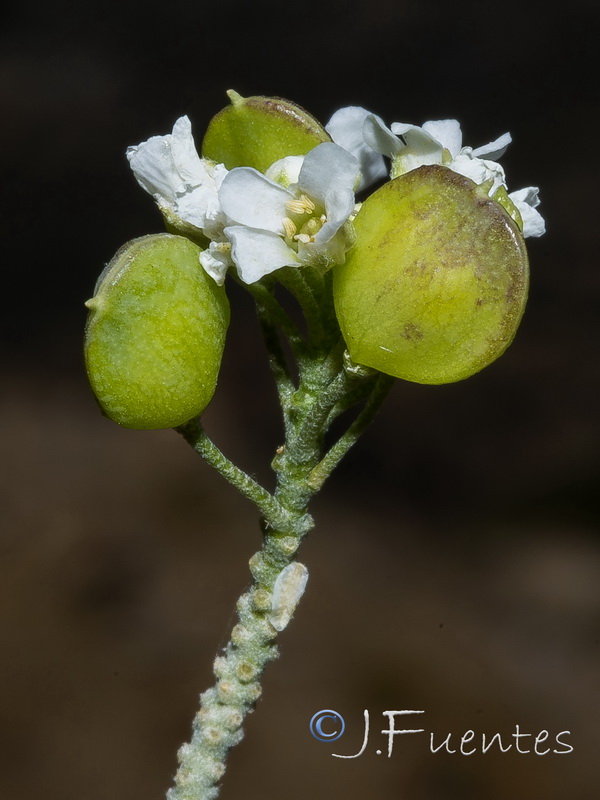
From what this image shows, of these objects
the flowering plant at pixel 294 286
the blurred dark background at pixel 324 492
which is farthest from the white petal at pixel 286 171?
the blurred dark background at pixel 324 492

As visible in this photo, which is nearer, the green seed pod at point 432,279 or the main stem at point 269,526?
the green seed pod at point 432,279

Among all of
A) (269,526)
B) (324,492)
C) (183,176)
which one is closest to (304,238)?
(183,176)

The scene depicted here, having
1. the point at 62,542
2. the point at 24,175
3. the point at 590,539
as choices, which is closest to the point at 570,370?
the point at 590,539

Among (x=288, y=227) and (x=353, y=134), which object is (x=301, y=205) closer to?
(x=288, y=227)

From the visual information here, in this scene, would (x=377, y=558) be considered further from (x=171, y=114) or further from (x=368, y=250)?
(x=171, y=114)

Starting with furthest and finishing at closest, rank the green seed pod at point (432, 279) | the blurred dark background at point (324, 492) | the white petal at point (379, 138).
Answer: the blurred dark background at point (324, 492)
the white petal at point (379, 138)
the green seed pod at point (432, 279)

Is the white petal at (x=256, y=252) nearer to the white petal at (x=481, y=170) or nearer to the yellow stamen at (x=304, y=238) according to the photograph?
the yellow stamen at (x=304, y=238)

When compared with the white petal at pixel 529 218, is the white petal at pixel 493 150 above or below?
→ above

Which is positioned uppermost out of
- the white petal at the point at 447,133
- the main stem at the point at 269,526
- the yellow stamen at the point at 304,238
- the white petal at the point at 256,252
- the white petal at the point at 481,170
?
the white petal at the point at 447,133
